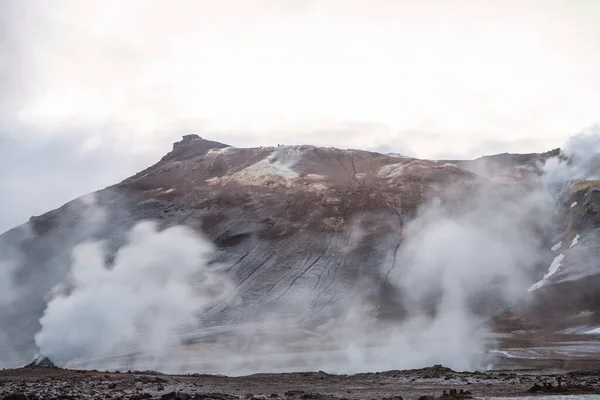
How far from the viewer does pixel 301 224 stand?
119 metres

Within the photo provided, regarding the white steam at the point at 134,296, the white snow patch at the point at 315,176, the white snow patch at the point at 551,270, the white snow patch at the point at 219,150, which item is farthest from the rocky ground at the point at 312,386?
the white snow patch at the point at 219,150

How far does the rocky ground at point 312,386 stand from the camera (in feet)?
96.5

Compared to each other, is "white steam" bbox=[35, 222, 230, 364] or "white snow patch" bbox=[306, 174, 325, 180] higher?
"white snow patch" bbox=[306, 174, 325, 180]

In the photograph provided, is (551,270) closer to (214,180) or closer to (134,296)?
(134,296)

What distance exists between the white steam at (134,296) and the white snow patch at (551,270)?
4476 centimetres

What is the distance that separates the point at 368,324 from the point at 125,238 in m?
53.2

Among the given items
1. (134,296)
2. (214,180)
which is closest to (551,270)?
(134,296)

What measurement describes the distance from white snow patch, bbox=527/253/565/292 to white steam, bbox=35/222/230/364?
147 ft

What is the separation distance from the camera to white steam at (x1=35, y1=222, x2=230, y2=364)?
7831 cm

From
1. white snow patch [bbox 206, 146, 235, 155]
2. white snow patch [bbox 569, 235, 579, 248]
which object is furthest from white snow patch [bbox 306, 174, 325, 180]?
white snow patch [bbox 569, 235, 579, 248]

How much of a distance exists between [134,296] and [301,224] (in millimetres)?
33940

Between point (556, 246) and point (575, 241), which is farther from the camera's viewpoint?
point (556, 246)

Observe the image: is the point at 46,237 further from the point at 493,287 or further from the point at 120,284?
the point at 493,287

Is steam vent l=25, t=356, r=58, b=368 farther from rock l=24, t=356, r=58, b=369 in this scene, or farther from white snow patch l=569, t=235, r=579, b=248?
white snow patch l=569, t=235, r=579, b=248
